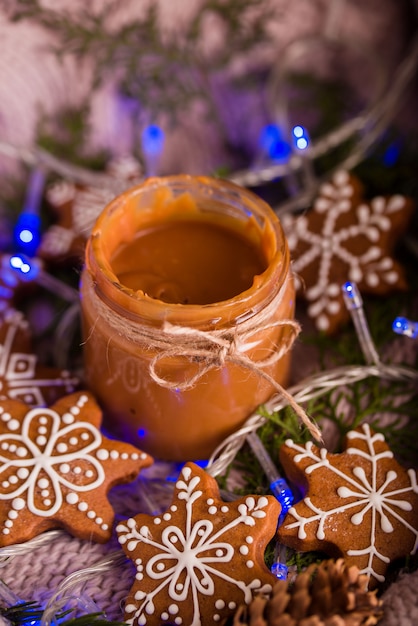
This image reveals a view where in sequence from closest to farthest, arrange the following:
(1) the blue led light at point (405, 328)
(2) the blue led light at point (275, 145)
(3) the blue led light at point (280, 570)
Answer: (3) the blue led light at point (280, 570) < (1) the blue led light at point (405, 328) < (2) the blue led light at point (275, 145)

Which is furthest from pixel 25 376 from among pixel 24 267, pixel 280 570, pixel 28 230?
pixel 280 570

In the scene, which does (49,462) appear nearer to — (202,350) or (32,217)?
(202,350)

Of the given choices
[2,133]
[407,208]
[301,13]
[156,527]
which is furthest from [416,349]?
[2,133]

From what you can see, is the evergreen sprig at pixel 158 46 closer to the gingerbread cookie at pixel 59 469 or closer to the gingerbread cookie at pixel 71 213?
the gingerbread cookie at pixel 71 213

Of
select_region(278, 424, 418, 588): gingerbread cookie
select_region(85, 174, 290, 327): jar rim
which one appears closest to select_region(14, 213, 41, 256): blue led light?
select_region(85, 174, 290, 327): jar rim

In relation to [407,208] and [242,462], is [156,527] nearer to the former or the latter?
[242,462]

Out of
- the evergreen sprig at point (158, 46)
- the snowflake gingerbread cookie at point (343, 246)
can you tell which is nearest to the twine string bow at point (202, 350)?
the snowflake gingerbread cookie at point (343, 246)
